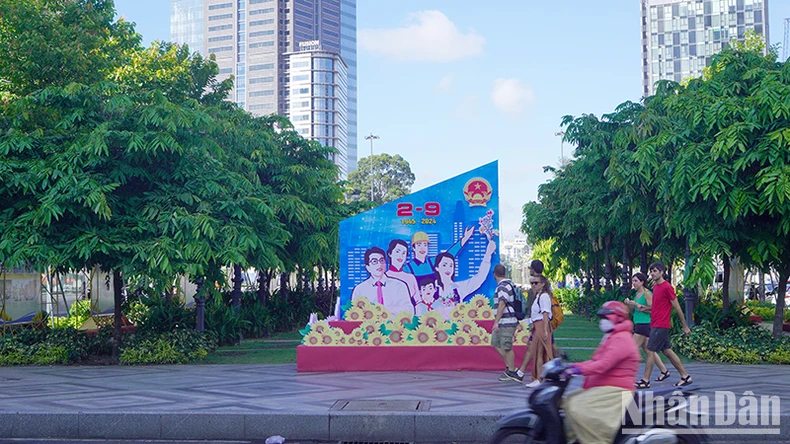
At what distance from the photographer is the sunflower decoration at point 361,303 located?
14778 mm

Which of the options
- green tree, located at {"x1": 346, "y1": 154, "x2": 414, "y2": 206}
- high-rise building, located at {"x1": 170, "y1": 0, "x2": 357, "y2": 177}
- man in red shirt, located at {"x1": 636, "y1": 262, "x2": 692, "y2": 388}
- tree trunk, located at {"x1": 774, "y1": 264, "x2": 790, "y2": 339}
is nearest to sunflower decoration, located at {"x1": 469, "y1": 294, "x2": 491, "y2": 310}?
man in red shirt, located at {"x1": 636, "y1": 262, "x2": 692, "y2": 388}

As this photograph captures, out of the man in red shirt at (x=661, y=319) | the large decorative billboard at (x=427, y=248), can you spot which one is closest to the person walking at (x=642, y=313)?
the man in red shirt at (x=661, y=319)

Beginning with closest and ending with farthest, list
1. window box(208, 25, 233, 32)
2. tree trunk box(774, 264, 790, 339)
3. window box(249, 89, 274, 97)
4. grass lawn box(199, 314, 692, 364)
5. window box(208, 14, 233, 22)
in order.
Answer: grass lawn box(199, 314, 692, 364) → tree trunk box(774, 264, 790, 339) → window box(249, 89, 274, 97) → window box(208, 14, 233, 22) → window box(208, 25, 233, 32)

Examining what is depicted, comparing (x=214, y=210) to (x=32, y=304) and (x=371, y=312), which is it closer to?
(x=371, y=312)

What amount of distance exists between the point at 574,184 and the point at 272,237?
42.2 feet

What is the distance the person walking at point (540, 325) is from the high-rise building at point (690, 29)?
11784cm

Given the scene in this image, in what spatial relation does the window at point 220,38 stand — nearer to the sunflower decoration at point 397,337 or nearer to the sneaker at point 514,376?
the sunflower decoration at point 397,337

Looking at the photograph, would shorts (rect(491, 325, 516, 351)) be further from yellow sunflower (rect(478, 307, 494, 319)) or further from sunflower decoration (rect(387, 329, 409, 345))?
yellow sunflower (rect(478, 307, 494, 319))

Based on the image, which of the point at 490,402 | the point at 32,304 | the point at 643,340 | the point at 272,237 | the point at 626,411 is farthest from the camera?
the point at 32,304

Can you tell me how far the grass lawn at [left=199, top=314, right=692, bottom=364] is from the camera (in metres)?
16.0

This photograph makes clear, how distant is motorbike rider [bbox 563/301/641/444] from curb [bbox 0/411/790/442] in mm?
2537

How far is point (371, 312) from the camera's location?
1459 centimetres

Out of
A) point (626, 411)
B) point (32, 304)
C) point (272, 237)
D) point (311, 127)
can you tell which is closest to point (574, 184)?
point (272, 237)

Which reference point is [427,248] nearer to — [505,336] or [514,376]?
[505,336]
